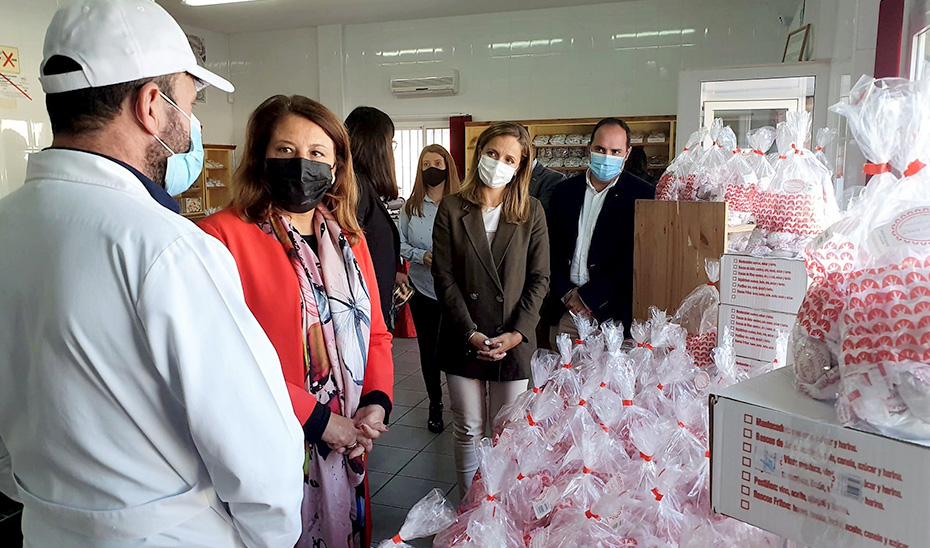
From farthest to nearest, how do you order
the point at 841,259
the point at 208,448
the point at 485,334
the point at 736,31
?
the point at 736,31, the point at 485,334, the point at 208,448, the point at 841,259

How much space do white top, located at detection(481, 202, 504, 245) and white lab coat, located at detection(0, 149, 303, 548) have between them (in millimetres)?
1516

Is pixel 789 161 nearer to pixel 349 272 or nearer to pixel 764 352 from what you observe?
pixel 764 352

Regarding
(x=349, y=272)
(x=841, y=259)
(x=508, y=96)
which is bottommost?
(x=349, y=272)

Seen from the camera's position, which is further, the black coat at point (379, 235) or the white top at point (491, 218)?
the black coat at point (379, 235)

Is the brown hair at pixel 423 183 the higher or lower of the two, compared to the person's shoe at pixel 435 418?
higher

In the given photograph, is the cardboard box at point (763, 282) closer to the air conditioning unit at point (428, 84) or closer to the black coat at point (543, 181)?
the black coat at point (543, 181)

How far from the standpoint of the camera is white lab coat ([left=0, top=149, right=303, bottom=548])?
0.83 meters

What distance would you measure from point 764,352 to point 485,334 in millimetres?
1086

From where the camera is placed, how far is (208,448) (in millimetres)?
884

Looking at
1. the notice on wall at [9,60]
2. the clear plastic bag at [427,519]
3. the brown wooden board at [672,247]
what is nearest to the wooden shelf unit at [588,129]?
the notice on wall at [9,60]

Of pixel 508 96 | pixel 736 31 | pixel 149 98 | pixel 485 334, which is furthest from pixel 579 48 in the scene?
pixel 149 98

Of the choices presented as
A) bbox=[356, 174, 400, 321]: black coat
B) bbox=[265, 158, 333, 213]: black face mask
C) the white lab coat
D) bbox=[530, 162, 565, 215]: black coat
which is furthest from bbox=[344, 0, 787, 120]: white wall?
the white lab coat

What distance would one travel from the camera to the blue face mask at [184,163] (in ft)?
→ 3.42

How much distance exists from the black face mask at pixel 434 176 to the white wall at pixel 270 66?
5.48m
